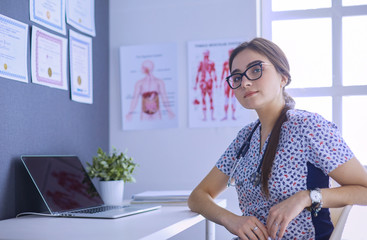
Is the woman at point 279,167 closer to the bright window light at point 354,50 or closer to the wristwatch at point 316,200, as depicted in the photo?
the wristwatch at point 316,200

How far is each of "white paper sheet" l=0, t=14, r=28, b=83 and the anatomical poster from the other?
0.93m

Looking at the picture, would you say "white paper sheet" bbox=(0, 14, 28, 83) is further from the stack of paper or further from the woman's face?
the woman's face

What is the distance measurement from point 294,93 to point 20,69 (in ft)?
4.53

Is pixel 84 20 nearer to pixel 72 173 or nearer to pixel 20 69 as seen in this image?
pixel 20 69

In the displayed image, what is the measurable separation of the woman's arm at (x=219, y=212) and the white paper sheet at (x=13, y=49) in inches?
31.9

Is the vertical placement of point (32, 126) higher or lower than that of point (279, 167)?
higher

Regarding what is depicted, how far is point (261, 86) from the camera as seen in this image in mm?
1647

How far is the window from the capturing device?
243 centimetres

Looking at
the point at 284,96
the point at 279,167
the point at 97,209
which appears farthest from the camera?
the point at 97,209

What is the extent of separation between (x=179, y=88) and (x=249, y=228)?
118 cm

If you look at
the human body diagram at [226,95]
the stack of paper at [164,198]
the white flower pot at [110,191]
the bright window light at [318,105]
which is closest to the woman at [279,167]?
the stack of paper at [164,198]

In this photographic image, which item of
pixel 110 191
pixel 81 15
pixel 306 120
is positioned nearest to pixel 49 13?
pixel 81 15

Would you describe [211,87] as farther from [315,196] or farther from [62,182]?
[315,196]

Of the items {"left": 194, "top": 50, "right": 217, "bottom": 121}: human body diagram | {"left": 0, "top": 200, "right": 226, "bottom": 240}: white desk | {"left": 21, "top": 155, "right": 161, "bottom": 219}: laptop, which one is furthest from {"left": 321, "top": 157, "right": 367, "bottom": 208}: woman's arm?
{"left": 194, "top": 50, "right": 217, "bottom": 121}: human body diagram
